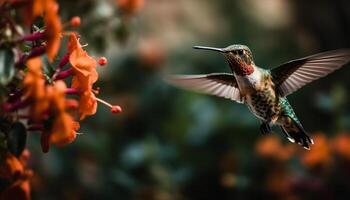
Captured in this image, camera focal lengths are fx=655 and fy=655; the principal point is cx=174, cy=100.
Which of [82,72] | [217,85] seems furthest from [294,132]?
[82,72]

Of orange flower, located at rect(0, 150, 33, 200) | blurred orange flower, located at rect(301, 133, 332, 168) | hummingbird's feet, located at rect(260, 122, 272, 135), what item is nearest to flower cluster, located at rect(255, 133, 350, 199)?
blurred orange flower, located at rect(301, 133, 332, 168)

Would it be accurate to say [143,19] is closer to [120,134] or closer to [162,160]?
[120,134]

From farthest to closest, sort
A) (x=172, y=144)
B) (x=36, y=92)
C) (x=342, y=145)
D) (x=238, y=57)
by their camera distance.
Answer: (x=172, y=144), (x=342, y=145), (x=238, y=57), (x=36, y=92)

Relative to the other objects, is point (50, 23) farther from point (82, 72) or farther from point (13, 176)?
point (13, 176)

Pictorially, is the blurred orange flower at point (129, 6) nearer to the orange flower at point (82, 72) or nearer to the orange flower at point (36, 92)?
the orange flower at point (82, 72)

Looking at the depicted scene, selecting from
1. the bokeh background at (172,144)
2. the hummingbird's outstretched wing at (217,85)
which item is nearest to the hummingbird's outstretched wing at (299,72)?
the hummingbird's outstretched wing at (217,85)

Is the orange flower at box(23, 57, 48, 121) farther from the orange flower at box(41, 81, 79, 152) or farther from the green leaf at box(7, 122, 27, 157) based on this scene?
the green leaf at box(7, 122, 27, 157)
